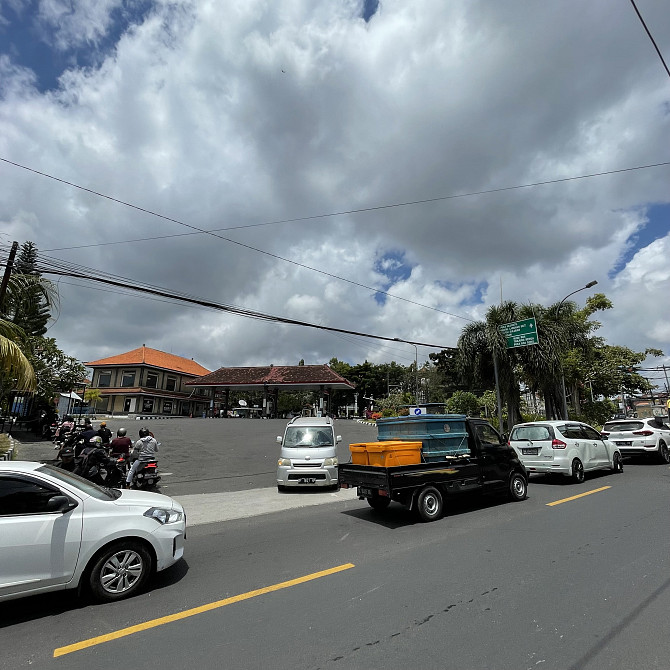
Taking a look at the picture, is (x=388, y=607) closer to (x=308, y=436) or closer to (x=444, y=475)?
(x=444, y=475)

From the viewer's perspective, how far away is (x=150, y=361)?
49.8 metres

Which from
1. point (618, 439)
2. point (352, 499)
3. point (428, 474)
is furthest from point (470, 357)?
point (428, 474)

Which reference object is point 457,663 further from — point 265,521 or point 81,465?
point 81,465

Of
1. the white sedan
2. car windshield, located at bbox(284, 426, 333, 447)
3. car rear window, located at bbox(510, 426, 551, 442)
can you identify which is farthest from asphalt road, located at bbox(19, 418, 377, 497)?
car rear window, located at bbox(510, 426, 551, 442)

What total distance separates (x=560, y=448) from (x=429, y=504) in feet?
18.0

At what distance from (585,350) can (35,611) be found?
2760 cm

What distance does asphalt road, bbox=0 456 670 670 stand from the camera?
10.8 ft

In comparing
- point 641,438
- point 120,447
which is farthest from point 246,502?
point 641,438

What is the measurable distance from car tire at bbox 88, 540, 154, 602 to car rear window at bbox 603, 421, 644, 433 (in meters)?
17.3

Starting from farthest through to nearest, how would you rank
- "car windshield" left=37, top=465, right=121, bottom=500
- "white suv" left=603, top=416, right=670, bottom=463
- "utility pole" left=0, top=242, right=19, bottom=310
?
"white suv" left=603, top=416, right=670, bottom=463 → "utility pole" left=0, top=242, right=19, bottom=310 → "car windshield" left=37, top=465, right=121, bottom=500

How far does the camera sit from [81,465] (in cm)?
1062

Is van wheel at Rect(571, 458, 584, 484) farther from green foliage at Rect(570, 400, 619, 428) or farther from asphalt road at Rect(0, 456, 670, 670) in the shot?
green foliage at Rect(570, 400, 619, 428)

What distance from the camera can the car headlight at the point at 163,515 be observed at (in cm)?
479

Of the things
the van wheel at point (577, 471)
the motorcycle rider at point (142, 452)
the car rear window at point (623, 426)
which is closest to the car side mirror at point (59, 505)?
the motorcycle rider at point (142, 452)
